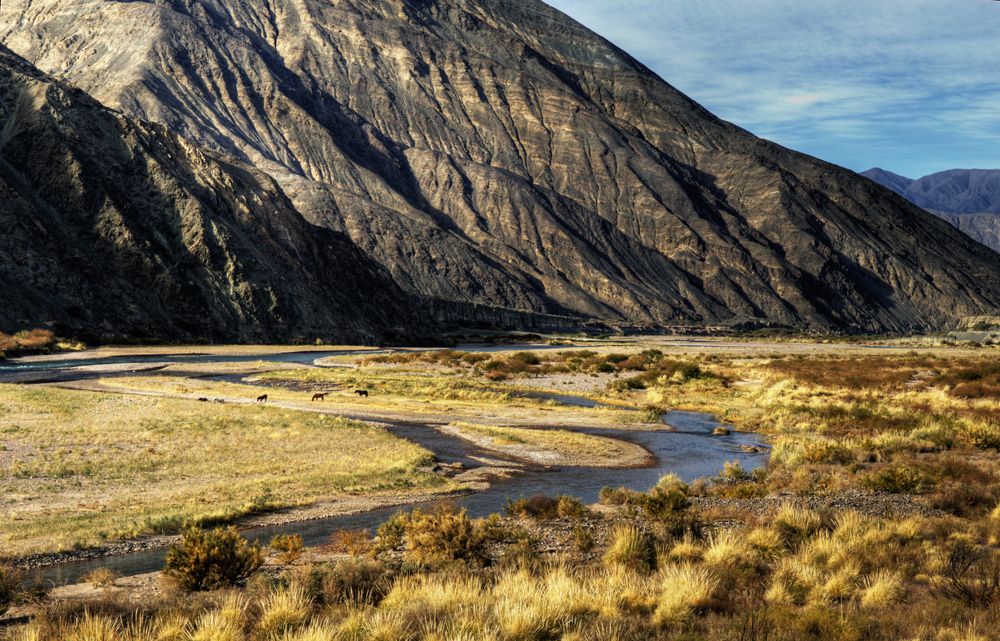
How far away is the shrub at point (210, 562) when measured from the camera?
11.1 m

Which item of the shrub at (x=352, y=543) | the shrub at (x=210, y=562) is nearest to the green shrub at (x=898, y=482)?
the shrub at (x=352, y=543)

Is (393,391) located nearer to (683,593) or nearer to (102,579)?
(102,579)

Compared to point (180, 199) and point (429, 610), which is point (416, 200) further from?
point (429, 610)

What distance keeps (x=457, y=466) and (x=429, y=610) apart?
1397 centimetres

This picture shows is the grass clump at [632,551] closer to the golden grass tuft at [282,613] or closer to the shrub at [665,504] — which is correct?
the shrub at [665,504]

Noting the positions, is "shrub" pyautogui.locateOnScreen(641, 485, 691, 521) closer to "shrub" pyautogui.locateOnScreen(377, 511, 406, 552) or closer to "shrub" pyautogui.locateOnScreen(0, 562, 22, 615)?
"shrub" pyautogui.locateOnScreen(377, 511, 406, 552)

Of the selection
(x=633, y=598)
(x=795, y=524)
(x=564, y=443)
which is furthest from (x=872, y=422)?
(x=633, y=598)

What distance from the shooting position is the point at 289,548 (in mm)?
12727

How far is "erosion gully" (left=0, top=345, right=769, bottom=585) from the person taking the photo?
42.8 feet

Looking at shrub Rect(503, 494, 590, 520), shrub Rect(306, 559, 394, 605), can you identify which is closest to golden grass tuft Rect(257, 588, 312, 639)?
shrub Rect(306, 559, 394, 605)

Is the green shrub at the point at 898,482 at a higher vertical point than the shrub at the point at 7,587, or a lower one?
lower

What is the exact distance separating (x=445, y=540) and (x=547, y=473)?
10.3m

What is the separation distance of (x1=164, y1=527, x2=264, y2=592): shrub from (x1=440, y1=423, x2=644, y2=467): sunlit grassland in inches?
558

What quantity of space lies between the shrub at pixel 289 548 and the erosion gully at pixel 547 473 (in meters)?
1.23
